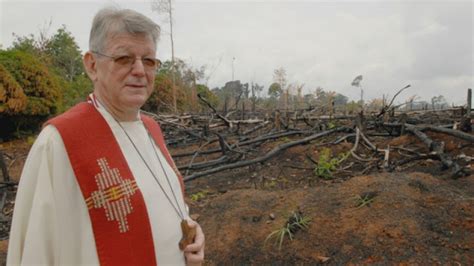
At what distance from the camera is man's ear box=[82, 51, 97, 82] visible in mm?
1424

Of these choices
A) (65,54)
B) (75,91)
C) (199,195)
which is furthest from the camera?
(65,54)

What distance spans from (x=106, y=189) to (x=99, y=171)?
7 centimetres

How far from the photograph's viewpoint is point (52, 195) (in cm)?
116

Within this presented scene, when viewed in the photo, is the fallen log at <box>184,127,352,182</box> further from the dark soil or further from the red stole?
the red stole

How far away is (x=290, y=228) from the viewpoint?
3.31 m

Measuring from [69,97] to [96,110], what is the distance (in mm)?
18892

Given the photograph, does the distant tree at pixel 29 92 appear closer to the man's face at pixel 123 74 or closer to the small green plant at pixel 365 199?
the small green plant at pixel 365 199

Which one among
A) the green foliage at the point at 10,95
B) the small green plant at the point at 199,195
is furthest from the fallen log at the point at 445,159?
the green foliage at the point at 10,95

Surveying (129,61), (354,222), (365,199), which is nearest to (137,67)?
(129,61)

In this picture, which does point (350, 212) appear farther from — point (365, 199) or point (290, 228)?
point (290, 228)

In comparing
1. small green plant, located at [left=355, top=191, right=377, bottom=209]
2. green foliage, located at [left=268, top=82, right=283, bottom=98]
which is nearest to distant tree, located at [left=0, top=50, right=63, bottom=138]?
small green plant, located at [left=355, top=191, right=377, bottom=209]

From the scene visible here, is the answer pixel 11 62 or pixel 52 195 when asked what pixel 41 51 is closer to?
pixel 11 62

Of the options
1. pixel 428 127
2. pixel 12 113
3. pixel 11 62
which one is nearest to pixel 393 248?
pixel 428 127

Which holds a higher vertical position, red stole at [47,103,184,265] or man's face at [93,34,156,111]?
man's face at [93,34,156,111]
